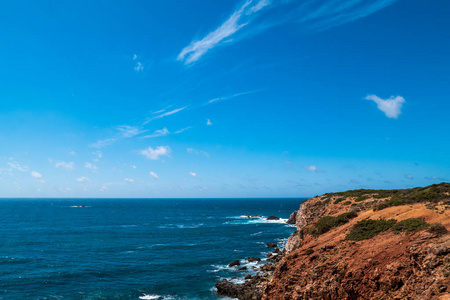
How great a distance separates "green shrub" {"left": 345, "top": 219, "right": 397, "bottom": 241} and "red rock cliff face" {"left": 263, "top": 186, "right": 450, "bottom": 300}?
29.0 inches

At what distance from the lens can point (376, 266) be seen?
22344 millimetres

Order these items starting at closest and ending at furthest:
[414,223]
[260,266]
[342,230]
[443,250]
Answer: [443,250] → [414,223] → [342,230] → [260,266]

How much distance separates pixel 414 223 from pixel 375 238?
381 cm

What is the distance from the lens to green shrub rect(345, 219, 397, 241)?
27125 millimetres

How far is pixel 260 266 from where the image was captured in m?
56.3

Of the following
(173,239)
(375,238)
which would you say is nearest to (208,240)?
(173,239)

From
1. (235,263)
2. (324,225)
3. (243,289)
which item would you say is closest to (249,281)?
(243,289)

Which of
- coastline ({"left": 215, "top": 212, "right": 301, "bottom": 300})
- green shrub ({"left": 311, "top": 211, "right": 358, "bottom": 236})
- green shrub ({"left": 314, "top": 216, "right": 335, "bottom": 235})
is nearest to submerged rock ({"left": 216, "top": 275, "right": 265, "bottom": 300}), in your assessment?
coastline ({"left": 215, "top": 212, "right": 301, "bottom": 300})

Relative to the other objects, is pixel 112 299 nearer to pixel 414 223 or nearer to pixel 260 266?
pixel 260 266

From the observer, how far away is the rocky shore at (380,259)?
19562mm

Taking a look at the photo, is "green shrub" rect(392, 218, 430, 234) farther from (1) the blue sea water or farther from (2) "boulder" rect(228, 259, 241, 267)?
(2) "boulder" rect(228, 259, 241, 267)

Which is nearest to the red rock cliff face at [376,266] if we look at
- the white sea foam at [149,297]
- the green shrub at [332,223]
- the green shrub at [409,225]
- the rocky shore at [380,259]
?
the rocky shore at [380,259]

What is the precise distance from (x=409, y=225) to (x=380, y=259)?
5.42m

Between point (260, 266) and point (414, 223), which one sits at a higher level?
point (414, 223)
